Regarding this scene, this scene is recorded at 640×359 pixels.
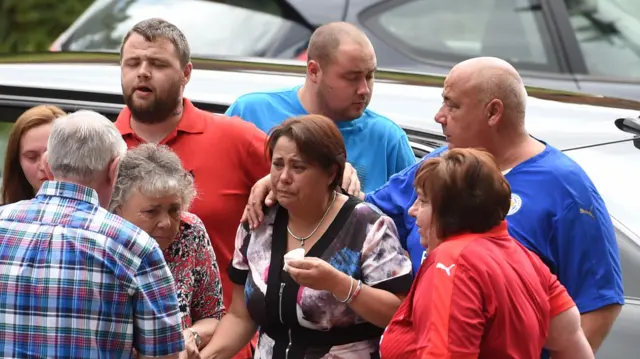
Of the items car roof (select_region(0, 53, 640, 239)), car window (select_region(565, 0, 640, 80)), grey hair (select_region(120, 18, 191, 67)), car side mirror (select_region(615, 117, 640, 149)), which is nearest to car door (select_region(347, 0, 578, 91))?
car window (select_region(565, 0, 640, 80))

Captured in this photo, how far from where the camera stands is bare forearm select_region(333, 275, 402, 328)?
4.35 meters

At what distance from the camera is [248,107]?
5535 millimetres

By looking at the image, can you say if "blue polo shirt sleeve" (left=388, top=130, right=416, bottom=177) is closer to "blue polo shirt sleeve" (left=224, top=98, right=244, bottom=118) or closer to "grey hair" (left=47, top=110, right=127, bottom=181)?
"blue polo shirt sleeve" (left=224, top=98, right=244, bottom=118)

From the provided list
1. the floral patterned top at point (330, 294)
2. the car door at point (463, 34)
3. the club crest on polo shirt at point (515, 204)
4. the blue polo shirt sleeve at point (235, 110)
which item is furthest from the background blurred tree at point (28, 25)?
the club crest on polo shirt at point (515, 204)

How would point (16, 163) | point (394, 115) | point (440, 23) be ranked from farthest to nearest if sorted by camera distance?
point (440, 23) < point (394, 115) < point (16, 163)

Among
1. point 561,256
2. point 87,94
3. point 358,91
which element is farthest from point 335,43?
point 561,256

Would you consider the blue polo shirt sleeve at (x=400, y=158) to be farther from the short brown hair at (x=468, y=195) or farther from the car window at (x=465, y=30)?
the car window at (x=465, y=30)

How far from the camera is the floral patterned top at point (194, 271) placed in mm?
4652

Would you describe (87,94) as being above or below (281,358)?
above

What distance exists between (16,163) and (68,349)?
3.91 ft

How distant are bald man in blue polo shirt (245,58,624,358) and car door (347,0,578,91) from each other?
9.54ft

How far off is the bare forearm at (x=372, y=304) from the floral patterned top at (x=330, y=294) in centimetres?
7

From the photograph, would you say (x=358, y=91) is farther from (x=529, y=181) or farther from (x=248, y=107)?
(x=529, y=181)

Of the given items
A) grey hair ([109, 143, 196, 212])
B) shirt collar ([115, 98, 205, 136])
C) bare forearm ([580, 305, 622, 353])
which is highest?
grey hair ([109, 143, 196, 212])
